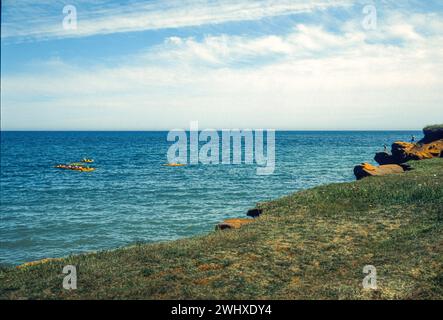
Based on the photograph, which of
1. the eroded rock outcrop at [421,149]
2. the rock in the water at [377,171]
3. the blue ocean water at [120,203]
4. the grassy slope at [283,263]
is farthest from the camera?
the eroded rock outcrop at [421,149]

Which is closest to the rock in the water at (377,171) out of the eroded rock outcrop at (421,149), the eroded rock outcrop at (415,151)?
the eroded rock outcrop at (415,151)

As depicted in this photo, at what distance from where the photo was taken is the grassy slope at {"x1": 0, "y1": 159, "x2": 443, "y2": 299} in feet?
42.1

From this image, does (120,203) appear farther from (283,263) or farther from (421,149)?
(421,149)

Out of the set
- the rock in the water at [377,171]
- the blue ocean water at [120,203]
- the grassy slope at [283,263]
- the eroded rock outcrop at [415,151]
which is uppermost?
the eroded rock outcrop at [415,151]

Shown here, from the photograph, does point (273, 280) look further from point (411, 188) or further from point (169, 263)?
point (411, 188)

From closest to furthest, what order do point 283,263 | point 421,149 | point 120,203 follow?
point 283,263 < point 120,203 < point 421,149

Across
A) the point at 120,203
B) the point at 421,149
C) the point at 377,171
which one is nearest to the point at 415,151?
the point at 421,149

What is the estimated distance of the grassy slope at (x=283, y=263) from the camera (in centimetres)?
1283

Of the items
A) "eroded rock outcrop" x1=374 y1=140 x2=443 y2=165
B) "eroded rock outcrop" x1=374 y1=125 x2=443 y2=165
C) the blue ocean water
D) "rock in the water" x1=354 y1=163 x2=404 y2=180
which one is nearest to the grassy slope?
the blue ocean water

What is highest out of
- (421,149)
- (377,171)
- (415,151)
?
(421,149)

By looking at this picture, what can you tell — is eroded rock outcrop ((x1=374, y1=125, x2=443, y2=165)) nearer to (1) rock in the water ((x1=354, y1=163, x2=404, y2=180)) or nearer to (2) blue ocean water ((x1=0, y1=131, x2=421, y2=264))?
(2) blue ocean water ((x1=0, y1=131, x2=421, y2=264))

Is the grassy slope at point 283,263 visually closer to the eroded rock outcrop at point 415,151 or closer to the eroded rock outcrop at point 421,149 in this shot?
the eroded rock outcrop at point 415,151

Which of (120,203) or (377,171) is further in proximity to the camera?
(120,203)

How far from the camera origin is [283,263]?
15.4 metres
